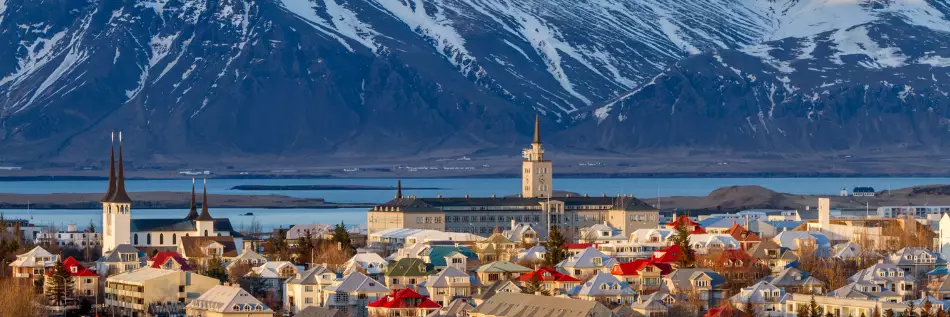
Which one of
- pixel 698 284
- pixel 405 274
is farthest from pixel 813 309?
pixel 405 274

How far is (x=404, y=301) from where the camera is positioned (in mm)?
68688

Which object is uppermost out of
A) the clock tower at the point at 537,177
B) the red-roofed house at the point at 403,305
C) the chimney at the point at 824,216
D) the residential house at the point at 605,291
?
the clock tower at the point at 537,177

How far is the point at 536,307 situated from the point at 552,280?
9779 millimetres

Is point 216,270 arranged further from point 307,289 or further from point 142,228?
point 142,228

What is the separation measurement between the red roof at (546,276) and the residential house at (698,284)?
3.03m

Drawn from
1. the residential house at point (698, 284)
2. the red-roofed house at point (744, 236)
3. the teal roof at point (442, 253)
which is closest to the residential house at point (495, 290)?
the residential house at point (698, 284)

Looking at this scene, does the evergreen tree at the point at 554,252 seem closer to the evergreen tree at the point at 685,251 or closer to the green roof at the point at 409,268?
the evergreen tree at the point at 685,251

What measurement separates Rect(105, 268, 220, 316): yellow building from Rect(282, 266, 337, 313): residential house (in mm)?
2305

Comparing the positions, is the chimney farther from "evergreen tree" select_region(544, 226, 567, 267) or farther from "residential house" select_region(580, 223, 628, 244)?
"evergreen tree" select_region(544, 226, 567, 267)

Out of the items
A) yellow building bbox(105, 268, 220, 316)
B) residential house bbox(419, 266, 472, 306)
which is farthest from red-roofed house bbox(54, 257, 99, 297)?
residential house bbox(419, 266, 472, 306)

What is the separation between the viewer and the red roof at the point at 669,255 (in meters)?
81.5

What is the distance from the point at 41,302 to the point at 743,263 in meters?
22.7

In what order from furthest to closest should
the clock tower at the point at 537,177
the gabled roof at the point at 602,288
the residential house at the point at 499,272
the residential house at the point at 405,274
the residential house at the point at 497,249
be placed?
the clock tower at the point at 537,177, the residential house at the point at 497,249, the residential house at the point at 499,272, the residential house at the point at 405,274, the gabled roof at the point at 602,288

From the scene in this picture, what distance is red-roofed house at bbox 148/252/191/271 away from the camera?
81.8 metres
